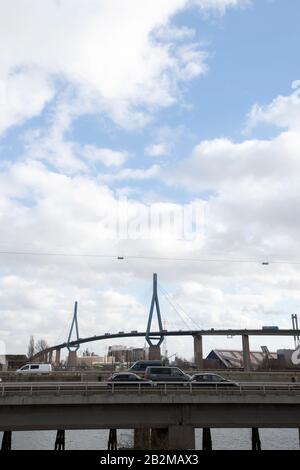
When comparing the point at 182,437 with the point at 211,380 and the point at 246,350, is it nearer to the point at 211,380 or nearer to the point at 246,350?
the point at 211,380

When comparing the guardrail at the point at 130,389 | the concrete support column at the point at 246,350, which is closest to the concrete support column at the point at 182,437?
the guardrail at the point at 130,389

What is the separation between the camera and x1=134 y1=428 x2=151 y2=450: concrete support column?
3791 centimetres

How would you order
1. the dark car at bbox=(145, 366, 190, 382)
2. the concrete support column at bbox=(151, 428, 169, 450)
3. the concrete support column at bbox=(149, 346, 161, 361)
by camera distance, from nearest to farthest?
the concrete support column at bbox=(151, 428, 169, 450) < the dark car at bbox=(145, 366, 190, 382) < the concrete support column at bbox=(149, 346, 161, 361)

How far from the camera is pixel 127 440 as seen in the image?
47.3m

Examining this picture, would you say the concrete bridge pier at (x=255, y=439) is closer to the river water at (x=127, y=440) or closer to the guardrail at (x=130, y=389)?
the guardrail at (x=130, y=389)

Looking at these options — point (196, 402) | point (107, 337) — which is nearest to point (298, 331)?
point (107, 337)

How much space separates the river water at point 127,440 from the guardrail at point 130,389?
11756 mm

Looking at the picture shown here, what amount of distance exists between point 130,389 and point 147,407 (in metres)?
1.66

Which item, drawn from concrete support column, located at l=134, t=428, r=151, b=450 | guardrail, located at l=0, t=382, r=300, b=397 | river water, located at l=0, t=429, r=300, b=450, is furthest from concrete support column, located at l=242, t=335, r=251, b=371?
guardrail, located at l=0, t=382, r=300, b=397

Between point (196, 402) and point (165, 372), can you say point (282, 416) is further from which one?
point (165, 372)

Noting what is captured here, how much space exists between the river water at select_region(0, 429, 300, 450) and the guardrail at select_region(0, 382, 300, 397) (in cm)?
1176

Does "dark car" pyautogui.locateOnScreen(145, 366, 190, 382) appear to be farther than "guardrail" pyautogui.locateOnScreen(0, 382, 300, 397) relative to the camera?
Yes

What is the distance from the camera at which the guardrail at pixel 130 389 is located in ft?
101

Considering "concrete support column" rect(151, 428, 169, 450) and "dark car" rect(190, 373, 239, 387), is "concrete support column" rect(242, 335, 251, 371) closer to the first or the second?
"dark car" rect(190, 373, 239, 387)
